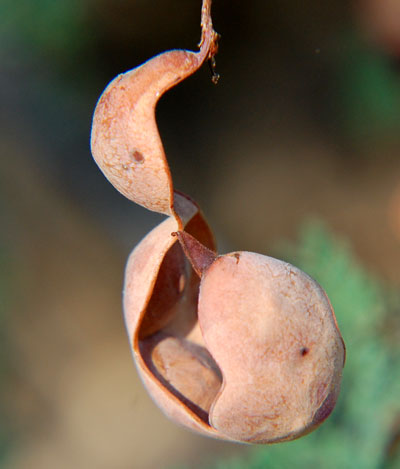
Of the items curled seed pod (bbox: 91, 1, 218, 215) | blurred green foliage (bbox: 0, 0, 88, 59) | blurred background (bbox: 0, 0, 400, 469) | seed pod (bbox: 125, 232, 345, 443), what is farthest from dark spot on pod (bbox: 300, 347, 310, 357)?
blurred green foliage (bbox: 0, 0, 88, 59)

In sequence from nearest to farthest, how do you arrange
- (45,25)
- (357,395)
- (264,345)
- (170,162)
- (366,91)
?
(264,345)
(357,395)
(45,25)
(366,91)
(170,162)

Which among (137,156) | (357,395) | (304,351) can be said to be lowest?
(357,395)

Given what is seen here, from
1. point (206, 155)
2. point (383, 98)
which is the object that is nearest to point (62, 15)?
→ point (206, 155)

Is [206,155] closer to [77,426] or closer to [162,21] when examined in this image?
[162,21]

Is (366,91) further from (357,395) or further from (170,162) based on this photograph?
(357,395)

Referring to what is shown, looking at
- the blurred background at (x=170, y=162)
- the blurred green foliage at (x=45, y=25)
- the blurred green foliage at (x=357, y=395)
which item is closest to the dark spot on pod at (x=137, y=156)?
the blurred green foliage at (x=357, y=395)

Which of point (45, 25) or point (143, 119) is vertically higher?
point (45, 25)

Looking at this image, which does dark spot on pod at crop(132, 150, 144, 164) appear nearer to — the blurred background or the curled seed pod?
the curled seed pod

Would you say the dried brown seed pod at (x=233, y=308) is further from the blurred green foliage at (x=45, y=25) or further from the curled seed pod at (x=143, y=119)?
the blurred green foliage at (x=45, y=25)

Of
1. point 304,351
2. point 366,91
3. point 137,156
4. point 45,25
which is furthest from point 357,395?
point 45,25
